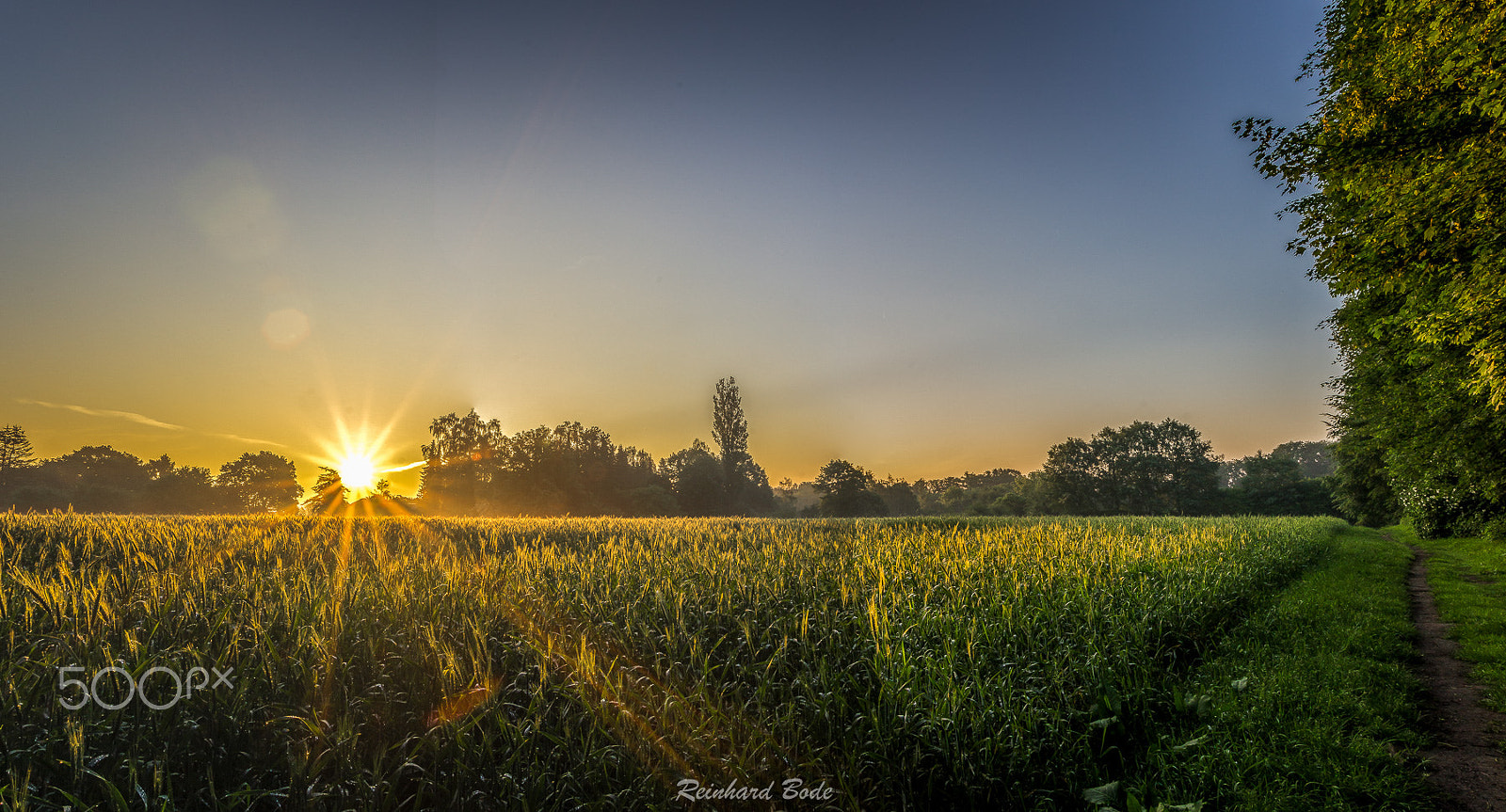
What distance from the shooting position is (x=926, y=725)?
4.10 metres

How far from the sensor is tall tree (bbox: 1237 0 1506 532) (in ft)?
31.3

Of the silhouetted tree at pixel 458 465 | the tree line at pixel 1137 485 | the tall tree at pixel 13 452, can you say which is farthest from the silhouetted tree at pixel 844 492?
the tall tree at pixel 13 452

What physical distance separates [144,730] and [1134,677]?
8037mm

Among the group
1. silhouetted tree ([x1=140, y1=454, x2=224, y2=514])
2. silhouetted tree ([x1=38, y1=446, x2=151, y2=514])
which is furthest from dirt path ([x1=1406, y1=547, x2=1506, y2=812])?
silhouetted tree ([x1=140, y1=454, x2=224, y2=514])

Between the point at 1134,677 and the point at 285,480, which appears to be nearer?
the point at 1134,677

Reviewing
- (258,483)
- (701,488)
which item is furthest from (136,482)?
(701,488)

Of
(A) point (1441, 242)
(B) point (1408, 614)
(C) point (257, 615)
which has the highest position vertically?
(A) point (1441, 242)

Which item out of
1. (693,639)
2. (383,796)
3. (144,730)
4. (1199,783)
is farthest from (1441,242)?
(144,730)

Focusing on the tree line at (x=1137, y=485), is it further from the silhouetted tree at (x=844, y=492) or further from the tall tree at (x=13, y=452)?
the tall tree at (x=13, y=452)

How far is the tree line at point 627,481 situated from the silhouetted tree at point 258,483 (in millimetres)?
175

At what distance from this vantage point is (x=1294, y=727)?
507 centimetres

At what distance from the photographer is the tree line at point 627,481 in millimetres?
68500

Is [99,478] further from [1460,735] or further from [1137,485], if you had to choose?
[1137,485]

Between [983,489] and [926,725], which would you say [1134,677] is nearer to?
[926,725]
